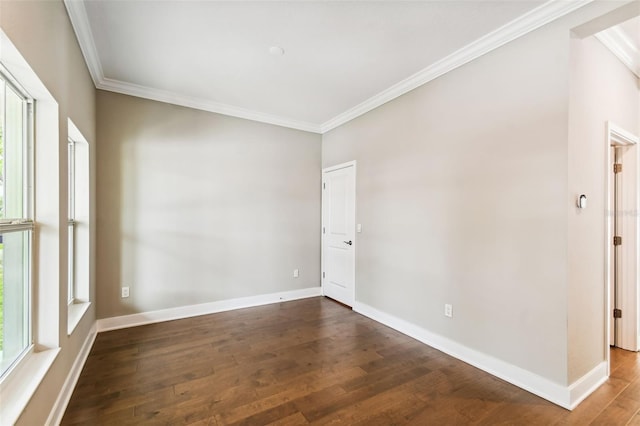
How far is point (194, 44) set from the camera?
2525 millimetres

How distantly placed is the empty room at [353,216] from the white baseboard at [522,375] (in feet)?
0.05

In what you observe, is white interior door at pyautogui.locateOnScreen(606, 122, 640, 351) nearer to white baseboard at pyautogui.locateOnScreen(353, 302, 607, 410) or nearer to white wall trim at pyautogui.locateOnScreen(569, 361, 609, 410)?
white wall trim at pyautogui.locateOnScreen(569, 361, 609, 410)

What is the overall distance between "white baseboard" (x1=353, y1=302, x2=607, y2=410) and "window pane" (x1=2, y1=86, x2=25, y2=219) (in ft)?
11.0

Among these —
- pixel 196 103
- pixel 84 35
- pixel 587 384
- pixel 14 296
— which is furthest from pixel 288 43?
pixel 587 384

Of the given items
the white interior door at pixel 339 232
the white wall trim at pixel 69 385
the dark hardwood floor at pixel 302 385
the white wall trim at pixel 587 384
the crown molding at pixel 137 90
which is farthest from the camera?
the white interior door at pixel 339 232

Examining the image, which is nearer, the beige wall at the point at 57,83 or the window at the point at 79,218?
the beige wall at the point at 57,83

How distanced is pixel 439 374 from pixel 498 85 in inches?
98.0

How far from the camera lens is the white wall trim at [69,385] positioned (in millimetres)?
1736

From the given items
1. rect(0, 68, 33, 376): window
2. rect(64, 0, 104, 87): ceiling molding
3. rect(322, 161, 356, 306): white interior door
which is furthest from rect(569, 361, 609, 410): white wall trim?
rect(64, 0, 104, 87): ceiling molding

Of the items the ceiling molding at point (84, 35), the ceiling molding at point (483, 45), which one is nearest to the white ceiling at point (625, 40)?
the ceiling molding at point (483, 45)

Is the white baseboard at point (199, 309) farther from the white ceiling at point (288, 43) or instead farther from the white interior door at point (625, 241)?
the white interior door at point (625, 241)

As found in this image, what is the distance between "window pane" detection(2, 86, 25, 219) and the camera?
1487 millimetres

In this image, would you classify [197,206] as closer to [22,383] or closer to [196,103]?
[196,103]

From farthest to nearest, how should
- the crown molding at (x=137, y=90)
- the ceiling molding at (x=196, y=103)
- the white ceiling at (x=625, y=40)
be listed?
the ceiling molding at (x=196, y=103) → the white ceiling at (x=625, y=40) → the crown molding at (x=137, y=90)
